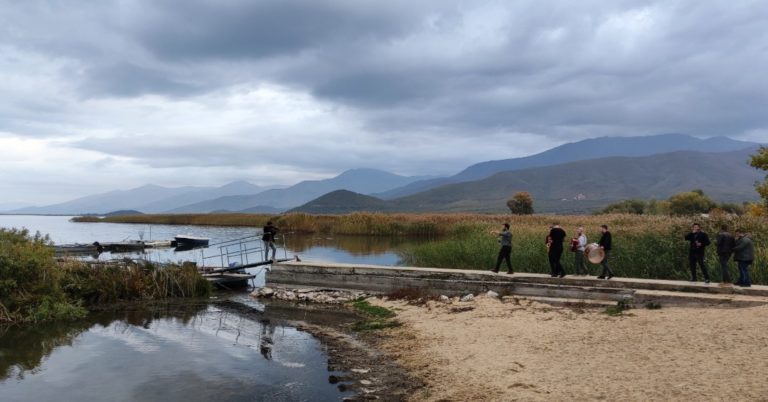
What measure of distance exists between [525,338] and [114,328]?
1176 centimetres

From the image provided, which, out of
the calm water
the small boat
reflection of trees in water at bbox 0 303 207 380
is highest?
the small boat

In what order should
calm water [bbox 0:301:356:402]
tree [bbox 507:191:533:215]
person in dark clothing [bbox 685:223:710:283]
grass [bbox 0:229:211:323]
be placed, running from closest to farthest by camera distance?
calm water [bbox 0:301:356:402]
person in dark clothing [bbox 685:223:710:283]
grass [bbox 0:229:211:323]
tree [bbox 507:191:533:215]

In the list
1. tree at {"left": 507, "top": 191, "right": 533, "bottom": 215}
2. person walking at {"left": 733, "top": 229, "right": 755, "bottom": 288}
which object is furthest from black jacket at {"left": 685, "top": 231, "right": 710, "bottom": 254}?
tree at {"left": 507, "top": 191, "right": 533, "bottom": 215}

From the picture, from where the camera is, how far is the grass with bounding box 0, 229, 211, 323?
16.4 meters

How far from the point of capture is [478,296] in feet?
55.5

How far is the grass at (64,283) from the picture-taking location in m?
16.4

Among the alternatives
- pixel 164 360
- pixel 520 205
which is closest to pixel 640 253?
pixel 164 360

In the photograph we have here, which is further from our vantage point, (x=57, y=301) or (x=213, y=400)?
(x=57, y=301)

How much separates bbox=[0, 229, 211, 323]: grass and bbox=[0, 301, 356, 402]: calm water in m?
0.98

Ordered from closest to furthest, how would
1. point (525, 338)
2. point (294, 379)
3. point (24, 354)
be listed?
point (294, 379) → point (525, 338) → point (24, 354)

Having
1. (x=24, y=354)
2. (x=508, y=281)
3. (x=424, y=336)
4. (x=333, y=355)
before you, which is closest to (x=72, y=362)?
(x=24, y=354)

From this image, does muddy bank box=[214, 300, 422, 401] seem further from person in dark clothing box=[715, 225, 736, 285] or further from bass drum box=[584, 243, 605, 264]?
person in dark clothing box=[715, 225, 736, 285]

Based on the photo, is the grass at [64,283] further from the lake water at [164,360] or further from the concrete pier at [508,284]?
the concrete pier at [508,284]

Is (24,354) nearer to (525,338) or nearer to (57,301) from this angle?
(57,301)
